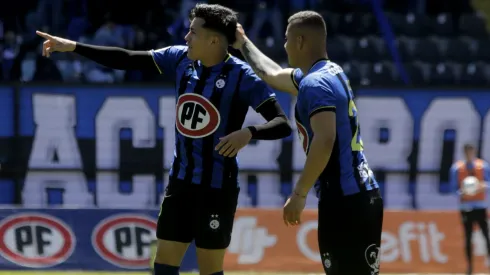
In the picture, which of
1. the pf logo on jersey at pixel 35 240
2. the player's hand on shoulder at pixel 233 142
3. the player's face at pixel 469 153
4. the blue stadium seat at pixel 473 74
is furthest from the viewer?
the blue stadium seat at pixel 473 74

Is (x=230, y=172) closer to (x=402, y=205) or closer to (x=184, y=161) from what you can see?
(x=184, y=161)

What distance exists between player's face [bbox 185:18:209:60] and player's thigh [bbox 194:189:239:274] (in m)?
0.90

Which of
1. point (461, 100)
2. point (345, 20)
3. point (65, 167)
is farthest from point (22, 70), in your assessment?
point (461, 100)

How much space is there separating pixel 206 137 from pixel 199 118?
131mm

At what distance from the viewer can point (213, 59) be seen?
6.69 m

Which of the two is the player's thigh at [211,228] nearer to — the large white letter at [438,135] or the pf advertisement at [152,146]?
the pf advertisement at [152,146]

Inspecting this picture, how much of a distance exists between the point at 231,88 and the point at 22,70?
1108 cm

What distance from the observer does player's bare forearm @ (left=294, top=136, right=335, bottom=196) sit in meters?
5.41

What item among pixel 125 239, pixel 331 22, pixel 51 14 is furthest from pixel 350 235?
pixel 51 14

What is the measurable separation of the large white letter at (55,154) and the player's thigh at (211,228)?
32.9 feet

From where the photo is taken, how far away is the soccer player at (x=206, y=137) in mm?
6609

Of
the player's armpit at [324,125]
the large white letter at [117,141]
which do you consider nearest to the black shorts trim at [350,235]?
the player's armpit at [324,125]

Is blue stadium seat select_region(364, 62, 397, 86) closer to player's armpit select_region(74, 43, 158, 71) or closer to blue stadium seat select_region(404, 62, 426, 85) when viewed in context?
blue stadium seat select_region(404, 62, 426, 85)

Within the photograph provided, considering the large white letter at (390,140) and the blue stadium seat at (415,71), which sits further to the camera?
the blue stadium seat at (415,71)
